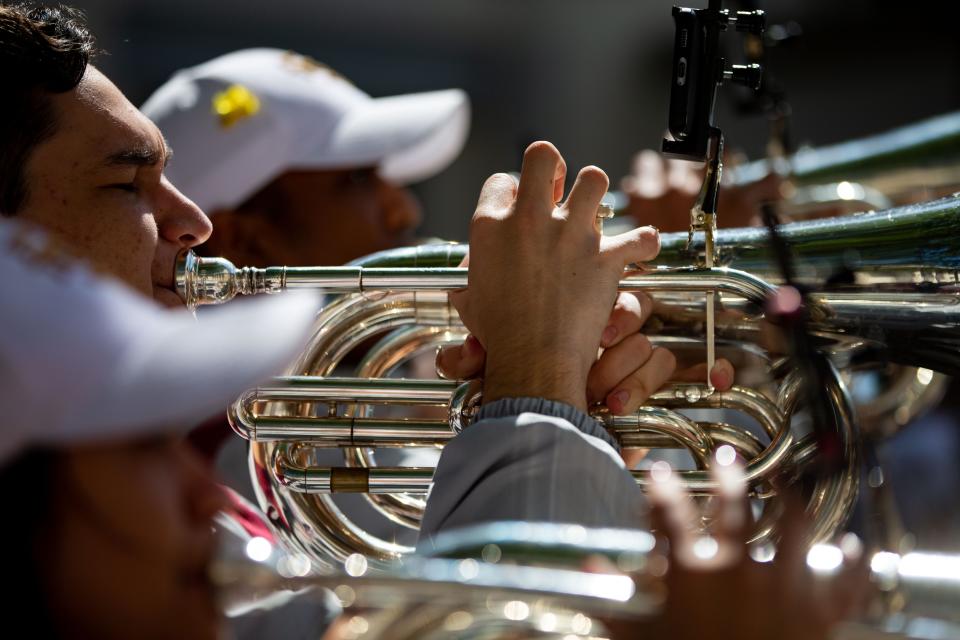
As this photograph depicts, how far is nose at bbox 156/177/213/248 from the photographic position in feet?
6.11

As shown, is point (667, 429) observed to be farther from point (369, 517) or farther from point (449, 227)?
point (449, 227)

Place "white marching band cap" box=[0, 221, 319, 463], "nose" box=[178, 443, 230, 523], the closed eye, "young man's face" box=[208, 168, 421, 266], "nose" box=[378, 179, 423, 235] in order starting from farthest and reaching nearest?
1. "nose" box=[378, 179, 423, 235]
2. "young man's face" box=[208, 168, 421, 266]
3. the closed eye
4. "nose" box=[178, 443, 230, 523]
5. "white marching band cap" box=[0, 221, 319, 463]

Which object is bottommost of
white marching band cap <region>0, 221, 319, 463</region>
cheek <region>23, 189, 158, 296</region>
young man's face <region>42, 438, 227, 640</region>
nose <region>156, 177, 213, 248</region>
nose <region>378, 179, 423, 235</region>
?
young man's face <region>42, 438, 227, 640</region>

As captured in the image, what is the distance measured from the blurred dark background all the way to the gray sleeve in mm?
7039

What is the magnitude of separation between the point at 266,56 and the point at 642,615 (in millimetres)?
2183

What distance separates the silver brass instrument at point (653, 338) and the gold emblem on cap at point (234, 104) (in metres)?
0.90

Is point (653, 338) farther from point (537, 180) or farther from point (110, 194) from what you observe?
point (110, 194)

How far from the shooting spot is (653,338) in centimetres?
201

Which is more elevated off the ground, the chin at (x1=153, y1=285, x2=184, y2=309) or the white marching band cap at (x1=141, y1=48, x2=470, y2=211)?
the white marching band cap at (x1=141, y1=48, x2=470, y2=211)

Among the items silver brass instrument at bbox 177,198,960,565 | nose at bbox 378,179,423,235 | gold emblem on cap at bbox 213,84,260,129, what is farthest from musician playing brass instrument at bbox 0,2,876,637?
nose at bbox 378,179,423,235

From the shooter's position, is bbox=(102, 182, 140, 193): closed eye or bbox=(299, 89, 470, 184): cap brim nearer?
bbox=(102, 182, 140, 193): closed eye

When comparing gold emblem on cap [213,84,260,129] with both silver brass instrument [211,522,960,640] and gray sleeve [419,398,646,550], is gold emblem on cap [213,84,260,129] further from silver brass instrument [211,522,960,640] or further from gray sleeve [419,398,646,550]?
silver brass instrument [211,522,960,640]

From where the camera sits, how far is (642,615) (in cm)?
112

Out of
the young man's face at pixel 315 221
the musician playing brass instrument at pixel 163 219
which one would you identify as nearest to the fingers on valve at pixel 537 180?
the musician playing brass instrument at pixel 163 219
